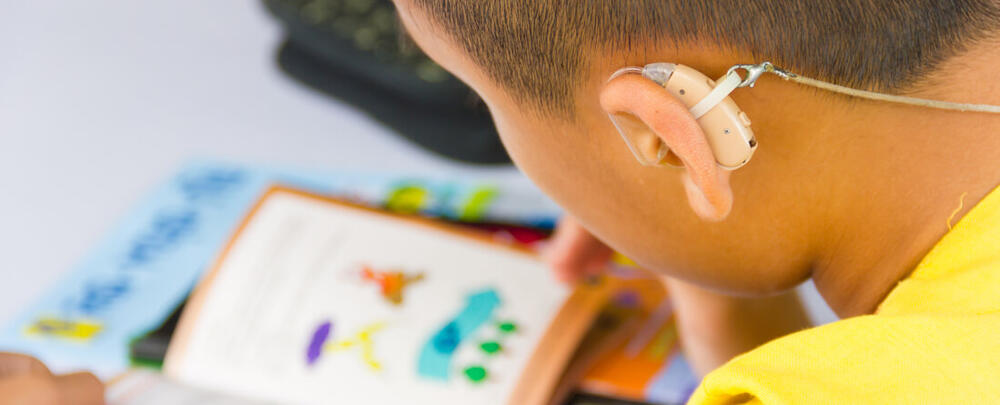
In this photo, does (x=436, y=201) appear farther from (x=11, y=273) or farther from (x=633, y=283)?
(x=11, y=273)

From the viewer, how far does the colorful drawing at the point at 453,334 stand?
567 mm

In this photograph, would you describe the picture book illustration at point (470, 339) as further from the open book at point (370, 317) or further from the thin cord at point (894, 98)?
the thin cord at point (894, 98)

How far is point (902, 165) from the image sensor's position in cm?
43

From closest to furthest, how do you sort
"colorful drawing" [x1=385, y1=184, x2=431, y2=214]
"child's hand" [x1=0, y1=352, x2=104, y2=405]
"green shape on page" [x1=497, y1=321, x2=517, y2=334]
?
"child's hand" [x1=0, y1=352, x2=104, y2=405]
"green shape on page" [x1=497, y1=321, x2=517, y2=334]
"colorful drawing" [x1=385, y1=184, x2=431, y2=214]

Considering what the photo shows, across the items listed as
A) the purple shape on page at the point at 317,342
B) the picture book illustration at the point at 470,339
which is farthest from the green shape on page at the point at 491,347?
the purple shape on page at the point at 317,342

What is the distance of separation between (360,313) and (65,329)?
207mm

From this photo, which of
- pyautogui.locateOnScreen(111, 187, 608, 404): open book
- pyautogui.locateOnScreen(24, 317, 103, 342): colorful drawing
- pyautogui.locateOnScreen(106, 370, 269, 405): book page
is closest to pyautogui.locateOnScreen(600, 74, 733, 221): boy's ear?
pyautogui.locateOnScreen(111, 187, 608, 404): open book

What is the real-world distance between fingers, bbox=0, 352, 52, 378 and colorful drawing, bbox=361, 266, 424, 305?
21 cm

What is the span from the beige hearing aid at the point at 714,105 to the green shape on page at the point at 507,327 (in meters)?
0.23

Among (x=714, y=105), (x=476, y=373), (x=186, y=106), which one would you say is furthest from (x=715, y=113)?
(x=186, y=106)

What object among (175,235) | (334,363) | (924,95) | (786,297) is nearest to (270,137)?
(175,235)

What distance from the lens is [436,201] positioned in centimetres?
74

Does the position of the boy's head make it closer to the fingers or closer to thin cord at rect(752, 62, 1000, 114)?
thin cord at rect(752, 62, 1000, 114)

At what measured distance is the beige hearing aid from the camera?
387 millimetres
